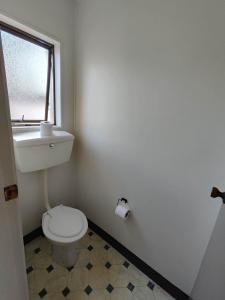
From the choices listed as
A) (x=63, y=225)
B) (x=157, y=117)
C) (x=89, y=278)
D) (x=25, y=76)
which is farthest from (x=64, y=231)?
(x=25, y=76)

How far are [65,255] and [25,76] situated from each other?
1598 mm

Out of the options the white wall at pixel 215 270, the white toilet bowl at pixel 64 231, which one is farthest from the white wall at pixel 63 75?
the white wall at pixel 215 270

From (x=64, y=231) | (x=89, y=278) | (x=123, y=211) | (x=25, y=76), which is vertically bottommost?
(x=89, y=278)

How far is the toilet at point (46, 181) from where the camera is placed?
1.20 m

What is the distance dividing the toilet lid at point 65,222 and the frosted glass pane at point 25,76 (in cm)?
93

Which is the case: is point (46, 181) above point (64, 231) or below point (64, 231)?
above

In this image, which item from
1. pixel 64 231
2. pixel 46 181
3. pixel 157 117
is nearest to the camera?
pixel 157 117

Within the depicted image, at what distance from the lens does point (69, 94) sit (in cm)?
160

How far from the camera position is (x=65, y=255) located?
1.37 m

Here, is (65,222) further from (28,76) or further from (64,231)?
(28,76)

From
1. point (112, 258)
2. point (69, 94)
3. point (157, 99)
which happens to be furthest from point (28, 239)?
point (157, 99)

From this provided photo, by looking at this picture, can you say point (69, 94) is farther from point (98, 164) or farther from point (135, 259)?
point (135, 259)

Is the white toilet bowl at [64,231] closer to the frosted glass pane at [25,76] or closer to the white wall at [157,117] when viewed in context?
the white wall at [157,117]

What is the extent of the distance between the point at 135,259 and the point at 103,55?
1.82m
